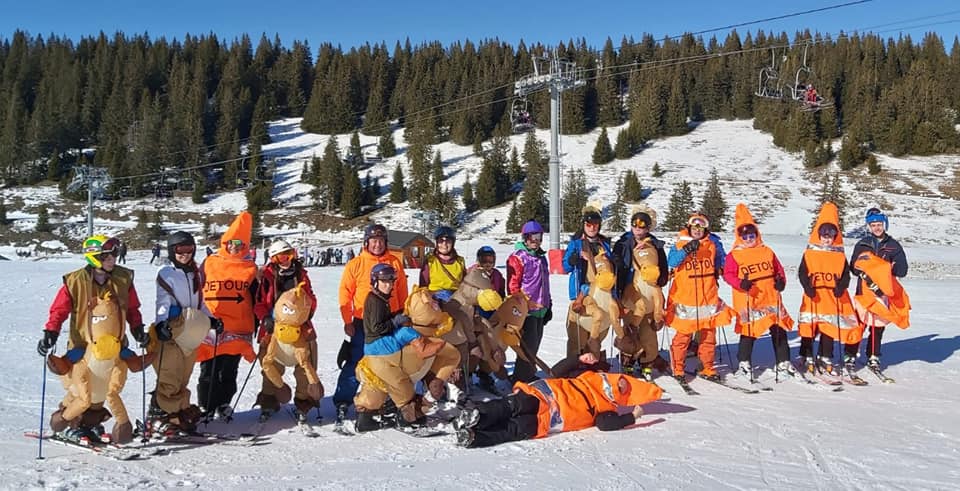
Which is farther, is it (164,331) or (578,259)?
(578,259)

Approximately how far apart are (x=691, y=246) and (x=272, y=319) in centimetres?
398

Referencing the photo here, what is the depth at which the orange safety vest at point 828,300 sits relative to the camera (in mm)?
Result: 6609

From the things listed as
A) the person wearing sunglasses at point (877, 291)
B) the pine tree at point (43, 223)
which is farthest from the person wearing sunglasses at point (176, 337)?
the pine tree at point (43, 223)

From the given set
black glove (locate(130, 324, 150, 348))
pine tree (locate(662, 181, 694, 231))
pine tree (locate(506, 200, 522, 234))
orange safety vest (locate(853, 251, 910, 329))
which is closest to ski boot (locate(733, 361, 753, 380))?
orange safety vest (locate(853, 251, 910, 329))

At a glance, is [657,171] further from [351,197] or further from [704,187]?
[351,197]

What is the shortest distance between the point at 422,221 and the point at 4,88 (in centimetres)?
8304

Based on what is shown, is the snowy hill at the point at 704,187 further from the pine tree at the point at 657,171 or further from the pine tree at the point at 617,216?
the pine tree at the point at 617,216

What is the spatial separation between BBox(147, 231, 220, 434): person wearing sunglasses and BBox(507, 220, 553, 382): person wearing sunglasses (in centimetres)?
278

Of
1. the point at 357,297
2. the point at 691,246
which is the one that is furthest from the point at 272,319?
the point at 691,246

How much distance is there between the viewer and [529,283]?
6332 mm

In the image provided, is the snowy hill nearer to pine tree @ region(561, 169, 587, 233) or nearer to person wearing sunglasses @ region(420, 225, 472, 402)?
pine tree @ region(561, 169, 587, 233)

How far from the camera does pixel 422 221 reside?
47.5 m

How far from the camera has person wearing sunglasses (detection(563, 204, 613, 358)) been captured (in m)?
6.11

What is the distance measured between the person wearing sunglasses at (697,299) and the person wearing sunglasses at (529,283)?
1.33m
